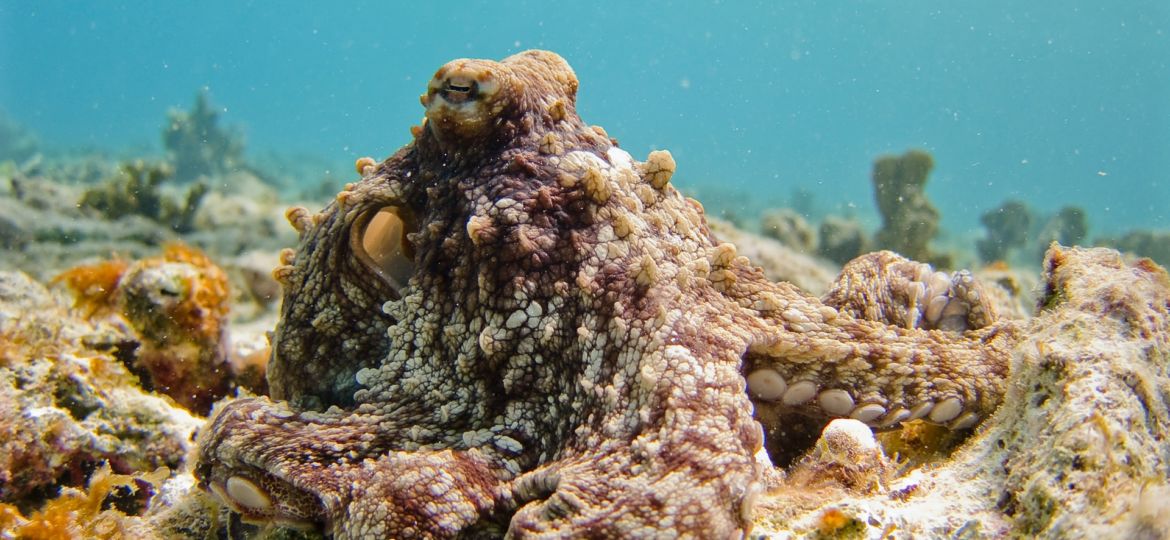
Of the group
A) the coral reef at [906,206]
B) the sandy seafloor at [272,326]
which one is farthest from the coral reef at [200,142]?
the coral reef at [906,206]

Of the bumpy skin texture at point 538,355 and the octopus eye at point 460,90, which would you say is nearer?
the bumpy skin texture at point 538,355

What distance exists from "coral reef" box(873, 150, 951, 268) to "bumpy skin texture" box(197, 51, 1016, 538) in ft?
42.7

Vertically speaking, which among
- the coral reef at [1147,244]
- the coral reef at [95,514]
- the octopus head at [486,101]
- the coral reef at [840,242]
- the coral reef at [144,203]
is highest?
the coral reef at [144,203]

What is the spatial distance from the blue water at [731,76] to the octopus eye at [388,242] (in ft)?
230

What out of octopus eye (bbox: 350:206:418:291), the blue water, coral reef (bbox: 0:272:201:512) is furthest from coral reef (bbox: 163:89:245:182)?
the blue water

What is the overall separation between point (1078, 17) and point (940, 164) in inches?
2199

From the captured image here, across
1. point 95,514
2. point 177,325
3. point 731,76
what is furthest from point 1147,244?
point 731,76

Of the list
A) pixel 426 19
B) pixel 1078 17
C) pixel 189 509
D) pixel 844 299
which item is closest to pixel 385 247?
pixel 189 509

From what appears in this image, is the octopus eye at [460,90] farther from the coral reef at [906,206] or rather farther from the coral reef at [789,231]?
the coral reef at [906,206]

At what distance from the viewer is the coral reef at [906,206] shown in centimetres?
1456

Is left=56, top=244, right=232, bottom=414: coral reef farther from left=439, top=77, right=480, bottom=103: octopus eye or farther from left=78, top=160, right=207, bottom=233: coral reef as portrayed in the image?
left=78, top=160, right=207, bottom=233: coral reef

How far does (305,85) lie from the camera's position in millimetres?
149000

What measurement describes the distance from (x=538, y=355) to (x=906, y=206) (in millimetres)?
15424

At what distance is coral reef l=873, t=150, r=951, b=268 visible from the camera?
14562 mm
